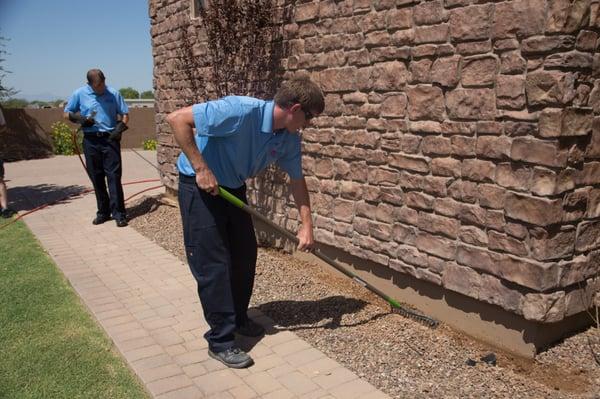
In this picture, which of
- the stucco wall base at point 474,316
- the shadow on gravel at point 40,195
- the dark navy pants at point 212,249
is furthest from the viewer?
the shadow on gravel at point 40,195

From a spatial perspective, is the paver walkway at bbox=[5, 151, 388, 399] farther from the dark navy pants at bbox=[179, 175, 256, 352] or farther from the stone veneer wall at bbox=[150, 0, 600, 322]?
the stone veneer wall at bbox=[150, 0, 600, 322]

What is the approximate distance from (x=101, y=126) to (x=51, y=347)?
416 centimetres

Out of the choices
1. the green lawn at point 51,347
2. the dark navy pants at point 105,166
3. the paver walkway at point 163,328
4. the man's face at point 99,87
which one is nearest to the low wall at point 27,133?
the paver walkway at point 163,328

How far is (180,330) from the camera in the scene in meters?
4.10

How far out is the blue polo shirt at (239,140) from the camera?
324cm

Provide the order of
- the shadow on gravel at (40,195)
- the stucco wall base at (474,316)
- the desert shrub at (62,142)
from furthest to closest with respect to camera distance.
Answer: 1. the desert shrub at (62,142)
2. the shadow on gravel at (40,195)
3. the stucco wall base at (474,316)

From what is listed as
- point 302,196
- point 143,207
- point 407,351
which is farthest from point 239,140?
point 143,207

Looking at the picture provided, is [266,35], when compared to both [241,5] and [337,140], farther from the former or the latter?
[337,140]

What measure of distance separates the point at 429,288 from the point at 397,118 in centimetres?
141

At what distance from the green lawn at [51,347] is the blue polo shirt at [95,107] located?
2478mm

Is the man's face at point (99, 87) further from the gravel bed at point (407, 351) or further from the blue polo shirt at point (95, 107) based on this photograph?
the gravel bed at point (407, 351)

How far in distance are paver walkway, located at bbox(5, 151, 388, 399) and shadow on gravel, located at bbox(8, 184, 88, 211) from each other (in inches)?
58.6

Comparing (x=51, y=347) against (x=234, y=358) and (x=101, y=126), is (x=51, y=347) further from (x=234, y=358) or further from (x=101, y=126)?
→ (x=101, y=126)

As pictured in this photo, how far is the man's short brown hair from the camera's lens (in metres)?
3.29
